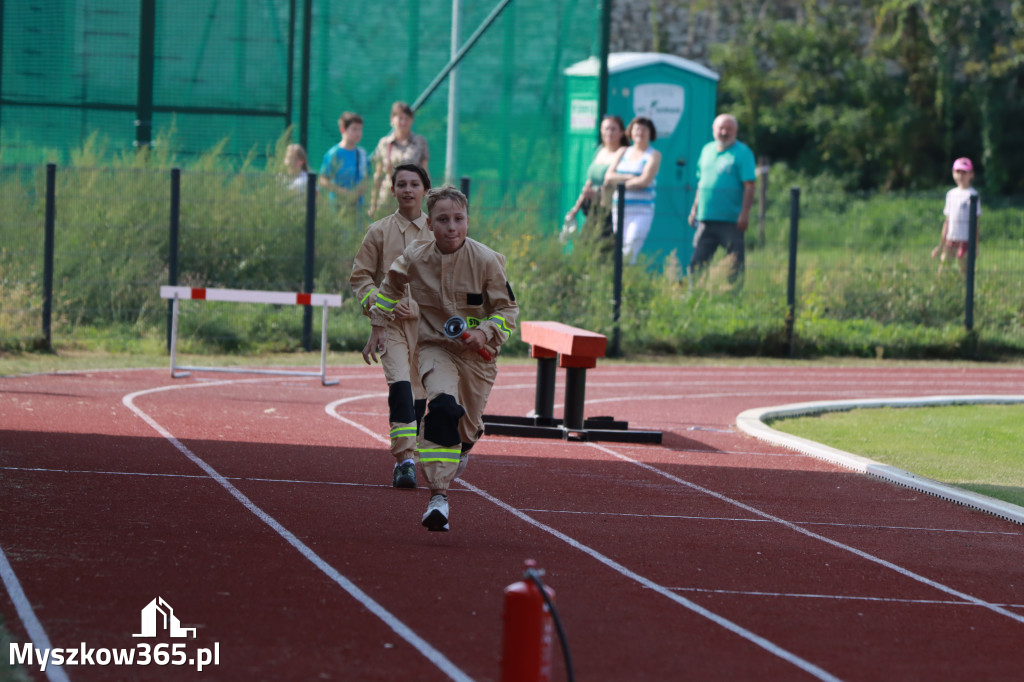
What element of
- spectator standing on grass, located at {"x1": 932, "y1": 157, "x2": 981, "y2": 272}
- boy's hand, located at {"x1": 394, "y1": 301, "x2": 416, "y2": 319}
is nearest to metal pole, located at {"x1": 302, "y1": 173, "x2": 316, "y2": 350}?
spectator standing on grass, located at {"x1": 932, "y1": 157, "x2": 981, "y2": 272}

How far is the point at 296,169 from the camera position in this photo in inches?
738

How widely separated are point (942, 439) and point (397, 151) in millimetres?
8305

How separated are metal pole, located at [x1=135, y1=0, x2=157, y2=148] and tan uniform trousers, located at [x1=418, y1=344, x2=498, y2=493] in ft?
49.1

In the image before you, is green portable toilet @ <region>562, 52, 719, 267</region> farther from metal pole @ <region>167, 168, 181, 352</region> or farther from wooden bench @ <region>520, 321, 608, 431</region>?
wooden bench @ <region>520, 321, 608, 431</region>

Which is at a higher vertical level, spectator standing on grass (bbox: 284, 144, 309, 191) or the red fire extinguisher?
spectator standing on grass (bbox: 284, 144, 309, 191)

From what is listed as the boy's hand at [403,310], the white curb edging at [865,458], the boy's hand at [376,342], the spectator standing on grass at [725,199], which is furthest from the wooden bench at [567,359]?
the spectator standing on grass at [725,199]

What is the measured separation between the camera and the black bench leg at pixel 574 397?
38.4ft

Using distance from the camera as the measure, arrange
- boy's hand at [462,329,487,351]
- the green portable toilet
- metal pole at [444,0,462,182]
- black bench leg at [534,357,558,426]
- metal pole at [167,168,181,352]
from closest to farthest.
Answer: boy's hand at [462,329,487,351] < black bench leg at [534,357,558,426] < metal pole at [167,168,181,352] < metal pole at [444,0,462,182] < the green portable toilet

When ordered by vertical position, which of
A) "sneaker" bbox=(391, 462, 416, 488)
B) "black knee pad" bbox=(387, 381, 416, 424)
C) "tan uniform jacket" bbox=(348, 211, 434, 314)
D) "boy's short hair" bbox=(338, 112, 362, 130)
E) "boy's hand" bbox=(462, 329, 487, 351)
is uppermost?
"boy's short hair" bbox=(338, 112, 362, 130)

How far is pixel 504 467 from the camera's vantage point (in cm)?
1020

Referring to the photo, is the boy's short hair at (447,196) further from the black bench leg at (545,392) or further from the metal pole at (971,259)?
the metal pole at (971,259)

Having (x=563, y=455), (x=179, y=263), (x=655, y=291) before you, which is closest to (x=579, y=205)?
(x=655, y=291)

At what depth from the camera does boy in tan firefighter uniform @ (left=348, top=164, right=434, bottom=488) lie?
873 cm

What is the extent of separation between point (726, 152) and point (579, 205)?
2.08m
